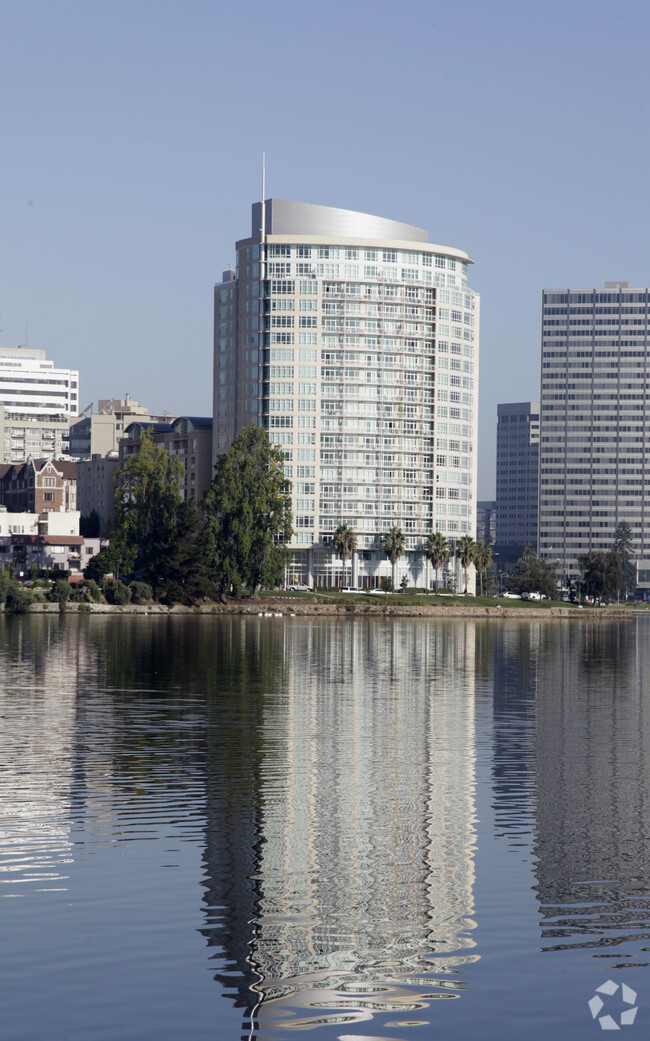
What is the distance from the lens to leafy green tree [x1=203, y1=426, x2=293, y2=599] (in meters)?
174

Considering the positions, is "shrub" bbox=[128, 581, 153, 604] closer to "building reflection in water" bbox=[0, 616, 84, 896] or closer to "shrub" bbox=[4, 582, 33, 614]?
"shrub" bbox=[4, 582, 33, 614]

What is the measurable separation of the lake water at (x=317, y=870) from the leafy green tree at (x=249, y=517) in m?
121

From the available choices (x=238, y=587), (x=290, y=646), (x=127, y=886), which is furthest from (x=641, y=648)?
(x=127, y=886)

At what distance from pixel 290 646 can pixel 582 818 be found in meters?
70.7

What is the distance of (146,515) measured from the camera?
575 ft

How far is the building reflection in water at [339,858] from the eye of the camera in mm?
17562

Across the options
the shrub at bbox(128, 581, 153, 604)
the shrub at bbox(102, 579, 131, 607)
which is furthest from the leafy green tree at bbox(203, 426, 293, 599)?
the shrub at bbox(102, 579, 131, 607)

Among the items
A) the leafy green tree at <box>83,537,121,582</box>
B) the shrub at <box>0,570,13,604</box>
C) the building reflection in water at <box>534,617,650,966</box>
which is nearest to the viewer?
the building reflection in water at <box>534,617,650,966</box>

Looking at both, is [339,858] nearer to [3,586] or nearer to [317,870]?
[317,870]

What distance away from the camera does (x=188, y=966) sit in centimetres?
1809

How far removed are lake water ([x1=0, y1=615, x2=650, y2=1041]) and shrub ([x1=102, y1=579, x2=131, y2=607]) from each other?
370 ft

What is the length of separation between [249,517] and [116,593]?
72.1 feet

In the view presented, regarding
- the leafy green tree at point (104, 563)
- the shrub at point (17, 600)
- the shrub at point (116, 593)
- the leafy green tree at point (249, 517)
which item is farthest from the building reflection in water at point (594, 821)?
the leafy green tree at point (104, 563)

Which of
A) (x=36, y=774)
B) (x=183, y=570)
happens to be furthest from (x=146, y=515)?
(x=36, y=774)
